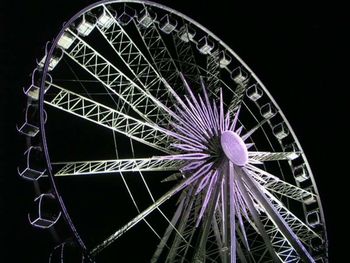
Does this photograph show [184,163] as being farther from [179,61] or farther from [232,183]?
[179,61]

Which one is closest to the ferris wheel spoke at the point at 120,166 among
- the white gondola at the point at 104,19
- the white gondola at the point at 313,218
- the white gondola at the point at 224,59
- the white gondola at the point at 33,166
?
→ the white gondola at the point at 33,166

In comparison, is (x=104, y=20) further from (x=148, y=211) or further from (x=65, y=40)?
(x=148, y=211)

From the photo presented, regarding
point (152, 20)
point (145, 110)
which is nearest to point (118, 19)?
point (152, 20)

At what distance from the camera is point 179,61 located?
18.7m

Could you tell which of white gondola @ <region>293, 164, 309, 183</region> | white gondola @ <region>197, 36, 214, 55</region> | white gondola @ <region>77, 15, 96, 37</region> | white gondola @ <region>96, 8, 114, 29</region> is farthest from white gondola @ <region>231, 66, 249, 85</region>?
white gondola @ <region>77, 15, 96, 37</region>

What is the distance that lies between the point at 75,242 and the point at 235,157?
5859mm

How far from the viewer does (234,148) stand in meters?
15.9

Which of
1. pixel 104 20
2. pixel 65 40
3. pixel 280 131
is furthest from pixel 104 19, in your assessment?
pixel 280 131

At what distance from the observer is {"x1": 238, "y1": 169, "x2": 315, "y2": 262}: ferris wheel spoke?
14.2 meters

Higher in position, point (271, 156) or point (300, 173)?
point (271, 156)

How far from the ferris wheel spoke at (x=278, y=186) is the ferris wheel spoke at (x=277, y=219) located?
0.80 m

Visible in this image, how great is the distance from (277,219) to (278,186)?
4.53 meters

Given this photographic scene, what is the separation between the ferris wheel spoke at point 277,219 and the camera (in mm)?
14195

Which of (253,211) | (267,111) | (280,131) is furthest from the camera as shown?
(280,131)
